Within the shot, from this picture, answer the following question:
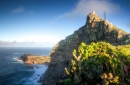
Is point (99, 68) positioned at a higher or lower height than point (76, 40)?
lower

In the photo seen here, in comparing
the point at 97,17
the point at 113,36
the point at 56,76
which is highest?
the point at 97,17

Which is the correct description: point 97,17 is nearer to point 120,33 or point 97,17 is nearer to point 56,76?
point 120,33

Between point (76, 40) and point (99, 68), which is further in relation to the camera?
point (76, 40)

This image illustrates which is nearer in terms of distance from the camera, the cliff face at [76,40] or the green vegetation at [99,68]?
the green vegetation at [99,68]

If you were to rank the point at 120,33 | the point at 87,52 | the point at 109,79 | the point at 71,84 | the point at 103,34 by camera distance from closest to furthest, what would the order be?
the point at 109,79, the point at 71,84, the point at 87,52, the point at 120,33, the point at 103,34

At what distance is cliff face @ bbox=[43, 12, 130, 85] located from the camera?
2736 inches

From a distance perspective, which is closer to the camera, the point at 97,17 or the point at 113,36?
the point at 113,36

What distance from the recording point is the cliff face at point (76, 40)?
6950 cm

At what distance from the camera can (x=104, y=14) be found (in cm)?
7744

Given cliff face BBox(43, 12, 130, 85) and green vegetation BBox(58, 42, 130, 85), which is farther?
cliff face BBox(43, 12, 130, 85)

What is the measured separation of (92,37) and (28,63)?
3273 inches

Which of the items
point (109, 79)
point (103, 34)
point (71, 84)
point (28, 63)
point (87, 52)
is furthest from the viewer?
point (28, 63)

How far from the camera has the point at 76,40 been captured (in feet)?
247

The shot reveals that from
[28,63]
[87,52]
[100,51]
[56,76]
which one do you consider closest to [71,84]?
[87,52]
